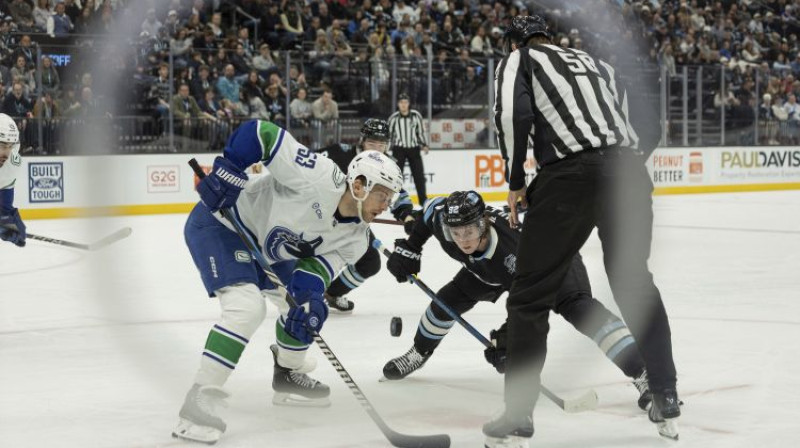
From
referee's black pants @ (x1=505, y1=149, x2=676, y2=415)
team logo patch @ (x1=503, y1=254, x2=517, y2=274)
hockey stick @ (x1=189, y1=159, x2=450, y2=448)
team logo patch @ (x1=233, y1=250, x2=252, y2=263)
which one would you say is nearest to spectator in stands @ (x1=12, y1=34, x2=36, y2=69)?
hockey stick @ (x1=189, y1=159, x2=450, y2=448)

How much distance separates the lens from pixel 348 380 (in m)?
3.76

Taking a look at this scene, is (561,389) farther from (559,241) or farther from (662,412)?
(559,241)

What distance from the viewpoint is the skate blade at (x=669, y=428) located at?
11.4 ft

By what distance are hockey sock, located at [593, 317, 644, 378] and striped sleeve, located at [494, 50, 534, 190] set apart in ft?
2.50

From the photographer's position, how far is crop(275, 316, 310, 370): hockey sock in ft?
13.4

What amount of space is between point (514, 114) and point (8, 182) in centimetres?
413

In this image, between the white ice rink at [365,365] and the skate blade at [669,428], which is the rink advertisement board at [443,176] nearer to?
the white ice rink at [365,365]

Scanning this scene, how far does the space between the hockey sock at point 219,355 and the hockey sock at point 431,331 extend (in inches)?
42.9

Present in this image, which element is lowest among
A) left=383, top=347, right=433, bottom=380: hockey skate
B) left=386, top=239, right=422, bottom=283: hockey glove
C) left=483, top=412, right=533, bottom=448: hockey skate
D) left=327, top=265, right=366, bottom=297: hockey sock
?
left=383, top=347, right=433, bottom=380: hockey skate

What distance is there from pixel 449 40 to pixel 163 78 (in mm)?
5163

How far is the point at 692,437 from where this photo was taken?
11.6ft

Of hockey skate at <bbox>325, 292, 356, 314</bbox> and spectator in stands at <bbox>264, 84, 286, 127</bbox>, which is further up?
spectator in stands at <bbox>264, 84, 286, 127</bbox>

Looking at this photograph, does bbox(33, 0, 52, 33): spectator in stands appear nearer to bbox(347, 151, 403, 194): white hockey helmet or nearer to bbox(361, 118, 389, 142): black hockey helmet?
bbox(361, 118, 389, 142): black hockey helmet

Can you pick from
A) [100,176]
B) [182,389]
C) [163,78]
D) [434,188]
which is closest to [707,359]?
[182,389]
